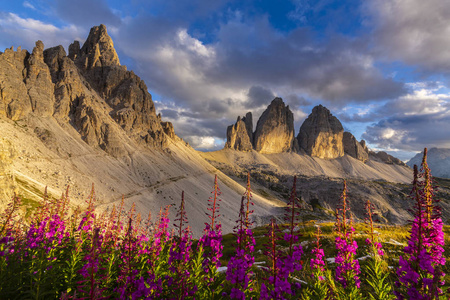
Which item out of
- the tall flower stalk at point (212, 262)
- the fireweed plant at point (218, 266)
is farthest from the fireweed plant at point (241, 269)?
the tall flower stalk at point (212, 262)

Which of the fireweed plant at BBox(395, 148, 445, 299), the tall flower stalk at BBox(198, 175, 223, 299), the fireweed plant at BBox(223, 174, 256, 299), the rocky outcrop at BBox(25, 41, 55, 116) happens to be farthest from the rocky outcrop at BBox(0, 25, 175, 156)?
the fireweed plant at BBox(395, 148, 445, 299)

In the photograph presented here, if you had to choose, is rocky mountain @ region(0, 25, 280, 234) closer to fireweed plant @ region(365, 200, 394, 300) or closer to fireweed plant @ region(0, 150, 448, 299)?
fireweed plant @ region(0, 150, 448, 299)

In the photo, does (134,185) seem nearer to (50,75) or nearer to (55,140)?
(55,140)

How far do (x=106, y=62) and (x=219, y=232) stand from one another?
14254 cm

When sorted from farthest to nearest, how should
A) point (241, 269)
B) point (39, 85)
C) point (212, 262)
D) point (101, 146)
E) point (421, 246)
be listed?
point (101, 146) → point (39, 85) → point (212, 262) → point (241, 269) → point (421, 246)

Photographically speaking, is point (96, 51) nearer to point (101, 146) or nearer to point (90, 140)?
point (90, 140)

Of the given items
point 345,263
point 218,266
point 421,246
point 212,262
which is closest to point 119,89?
point 212,262

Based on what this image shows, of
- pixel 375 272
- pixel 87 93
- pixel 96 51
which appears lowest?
pixel 375 272

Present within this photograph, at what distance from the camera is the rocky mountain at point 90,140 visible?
5553 centimetres

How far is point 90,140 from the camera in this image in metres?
77.4

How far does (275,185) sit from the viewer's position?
482 ft

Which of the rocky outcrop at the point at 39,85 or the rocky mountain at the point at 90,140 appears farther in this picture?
the rocky outcrop at the point at 39,85

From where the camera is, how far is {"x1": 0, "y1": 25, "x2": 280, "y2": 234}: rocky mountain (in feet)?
182

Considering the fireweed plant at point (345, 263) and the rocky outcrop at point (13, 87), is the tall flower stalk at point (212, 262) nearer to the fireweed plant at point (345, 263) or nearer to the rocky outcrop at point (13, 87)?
the fireweed plant at point (345, 263)
